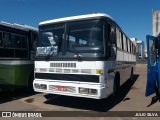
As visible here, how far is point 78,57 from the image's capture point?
7.25 metres

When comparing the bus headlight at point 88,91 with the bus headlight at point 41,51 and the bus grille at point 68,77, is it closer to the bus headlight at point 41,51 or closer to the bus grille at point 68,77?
the bus grille at point 68,77

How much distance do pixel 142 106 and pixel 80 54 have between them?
2986 millimetres

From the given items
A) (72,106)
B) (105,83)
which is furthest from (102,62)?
(72,106)

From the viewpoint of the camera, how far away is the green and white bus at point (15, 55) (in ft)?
28.9

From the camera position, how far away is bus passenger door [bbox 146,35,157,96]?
8.23 metres

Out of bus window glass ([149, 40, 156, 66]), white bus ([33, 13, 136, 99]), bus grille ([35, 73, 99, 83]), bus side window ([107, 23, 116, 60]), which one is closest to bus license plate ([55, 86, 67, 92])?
white bus ([33, 13, 136, 99])

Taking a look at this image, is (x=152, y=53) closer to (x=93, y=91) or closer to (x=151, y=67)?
(x=151, y=67)

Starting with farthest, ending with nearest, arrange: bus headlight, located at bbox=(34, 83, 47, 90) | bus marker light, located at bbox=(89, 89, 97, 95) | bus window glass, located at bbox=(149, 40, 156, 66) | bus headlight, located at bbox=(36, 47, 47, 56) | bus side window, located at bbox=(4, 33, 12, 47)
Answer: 1. bus side window, located at bbox=(4, 33, 12, 47)
2. bus window glass, located at bbox=(149, 40, 156, 66)
3. bus headlight, located at bbox=(36, 47, 47, 56)
4. bus headlight, located at bbox=(34, 83, 47, 90)
5. bus marker light, located at bbox=(89, 89, 97, 95)

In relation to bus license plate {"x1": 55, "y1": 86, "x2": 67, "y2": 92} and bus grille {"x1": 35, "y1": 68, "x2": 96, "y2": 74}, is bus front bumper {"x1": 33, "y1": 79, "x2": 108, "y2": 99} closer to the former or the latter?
bus license plate {"x1": 55, "y1": 86, "x2": 67, "y2": 92}

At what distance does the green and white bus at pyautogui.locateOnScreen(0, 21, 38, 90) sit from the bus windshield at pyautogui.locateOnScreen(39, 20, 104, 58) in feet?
4.75

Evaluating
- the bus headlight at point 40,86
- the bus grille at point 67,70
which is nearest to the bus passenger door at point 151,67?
the bus grille at point 67,70

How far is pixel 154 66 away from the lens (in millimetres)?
8539

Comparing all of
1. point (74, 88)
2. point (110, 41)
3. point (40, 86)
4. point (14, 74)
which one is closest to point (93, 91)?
point (74, 88)

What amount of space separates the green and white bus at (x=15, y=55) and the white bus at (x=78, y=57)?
1409mm
